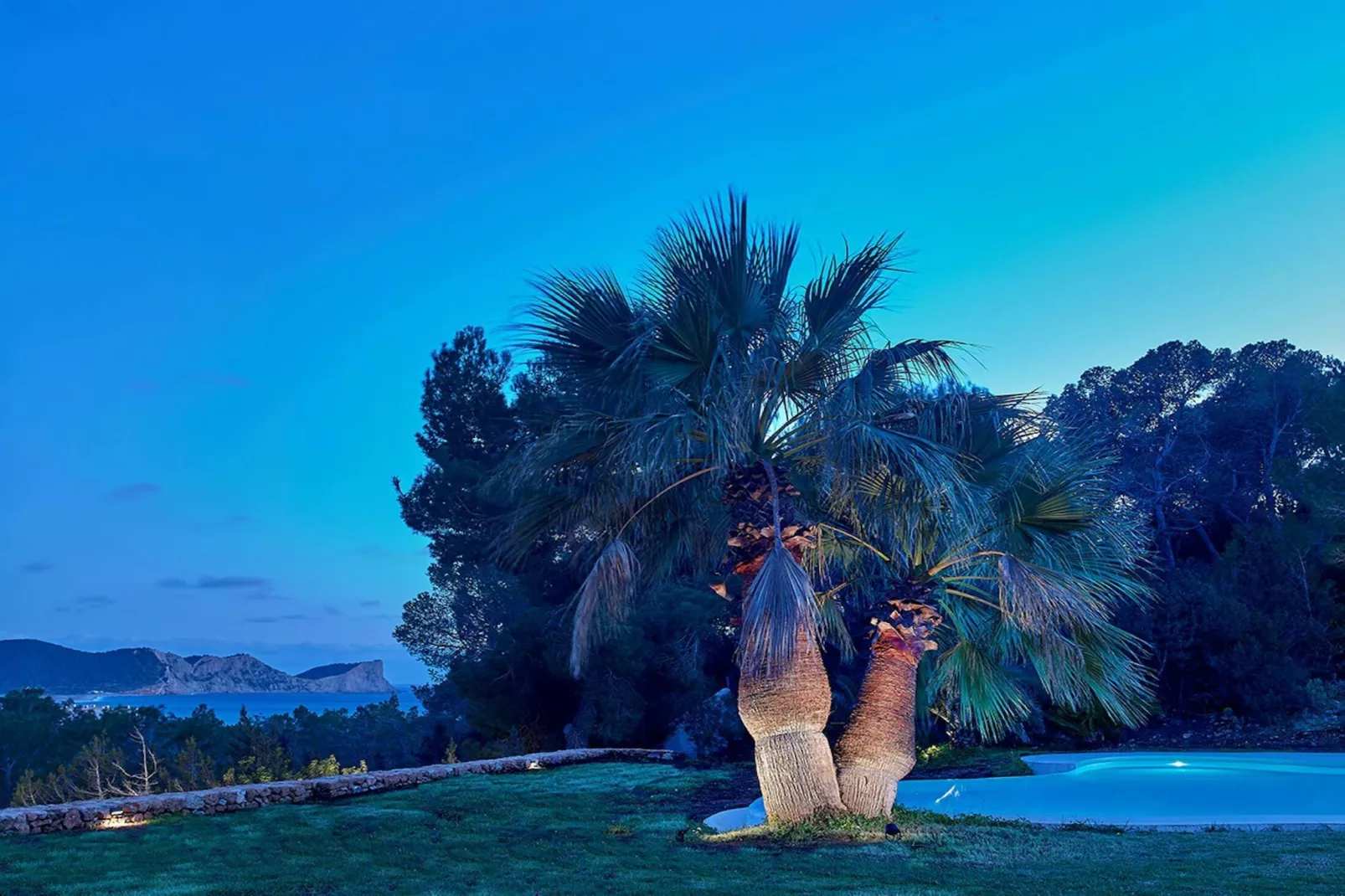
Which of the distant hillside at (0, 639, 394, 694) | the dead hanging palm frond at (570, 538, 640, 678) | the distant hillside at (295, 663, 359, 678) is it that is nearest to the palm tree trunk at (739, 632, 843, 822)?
the dead hanging palm frond at (570, 538, 640, 678)

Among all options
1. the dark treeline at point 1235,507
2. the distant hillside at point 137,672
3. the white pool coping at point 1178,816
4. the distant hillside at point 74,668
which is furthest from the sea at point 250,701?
the white pool coping at point 1178,816

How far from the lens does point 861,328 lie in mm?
8070

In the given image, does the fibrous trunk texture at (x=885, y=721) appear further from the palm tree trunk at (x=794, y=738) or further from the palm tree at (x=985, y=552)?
the palm tree trunk at (x=794, y=738)

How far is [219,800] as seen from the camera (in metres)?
9.24

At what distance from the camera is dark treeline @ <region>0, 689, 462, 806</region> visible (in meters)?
12.3

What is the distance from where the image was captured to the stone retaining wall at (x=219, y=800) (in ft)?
26.0

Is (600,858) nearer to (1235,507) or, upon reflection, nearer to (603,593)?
(603,593)

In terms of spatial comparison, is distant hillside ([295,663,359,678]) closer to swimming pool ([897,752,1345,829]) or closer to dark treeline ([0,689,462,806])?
dark treeline ([0,689,462,806])

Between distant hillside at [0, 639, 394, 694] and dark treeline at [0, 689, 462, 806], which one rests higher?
distant hillside at [0, 639, 394, 694]

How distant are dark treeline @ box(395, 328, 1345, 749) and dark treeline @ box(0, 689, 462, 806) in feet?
3.58

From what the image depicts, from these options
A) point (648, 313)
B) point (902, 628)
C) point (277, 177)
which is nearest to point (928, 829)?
point (902, 628)

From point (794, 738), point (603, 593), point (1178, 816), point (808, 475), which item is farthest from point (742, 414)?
point (1178, 816)

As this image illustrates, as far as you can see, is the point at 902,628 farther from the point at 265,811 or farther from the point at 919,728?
the point at 919,728

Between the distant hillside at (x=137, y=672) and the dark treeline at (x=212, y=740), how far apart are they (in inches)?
2461
